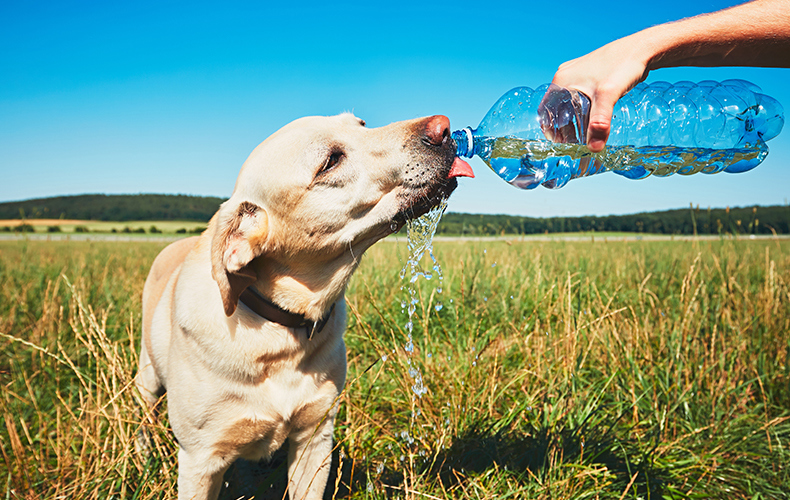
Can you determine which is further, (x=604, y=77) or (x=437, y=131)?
(x=437, y=131)

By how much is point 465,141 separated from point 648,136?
916 mm

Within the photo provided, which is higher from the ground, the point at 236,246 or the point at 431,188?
the point at 431,188

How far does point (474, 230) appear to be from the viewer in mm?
6523

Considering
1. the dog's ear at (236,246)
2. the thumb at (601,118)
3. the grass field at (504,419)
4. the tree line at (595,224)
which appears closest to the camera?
the thumb at (601,118)

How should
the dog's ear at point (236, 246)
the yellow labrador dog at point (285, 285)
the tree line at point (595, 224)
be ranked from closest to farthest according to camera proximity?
the dog's ear at point (236, 246), the yellow labrador dog at point (285, 285), the tree line at point (595, 224)

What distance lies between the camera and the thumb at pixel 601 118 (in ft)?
4.31

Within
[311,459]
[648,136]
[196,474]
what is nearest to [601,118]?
[648,136]

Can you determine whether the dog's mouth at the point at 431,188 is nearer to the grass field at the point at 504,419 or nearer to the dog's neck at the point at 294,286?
the dog's neck at the point at 294,286

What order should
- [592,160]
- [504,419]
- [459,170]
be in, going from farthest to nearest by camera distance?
[504,419] < [592,160] < [459,170]

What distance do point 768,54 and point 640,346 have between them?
91.2 inches

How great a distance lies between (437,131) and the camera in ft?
6.41

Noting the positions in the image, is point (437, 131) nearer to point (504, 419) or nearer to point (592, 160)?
point (592, 160)

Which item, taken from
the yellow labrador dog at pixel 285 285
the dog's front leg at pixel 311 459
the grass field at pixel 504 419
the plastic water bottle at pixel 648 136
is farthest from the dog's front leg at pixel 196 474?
the plastic water bottle at pixel 648 136

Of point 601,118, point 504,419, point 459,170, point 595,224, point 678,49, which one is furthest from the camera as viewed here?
point 595,224
